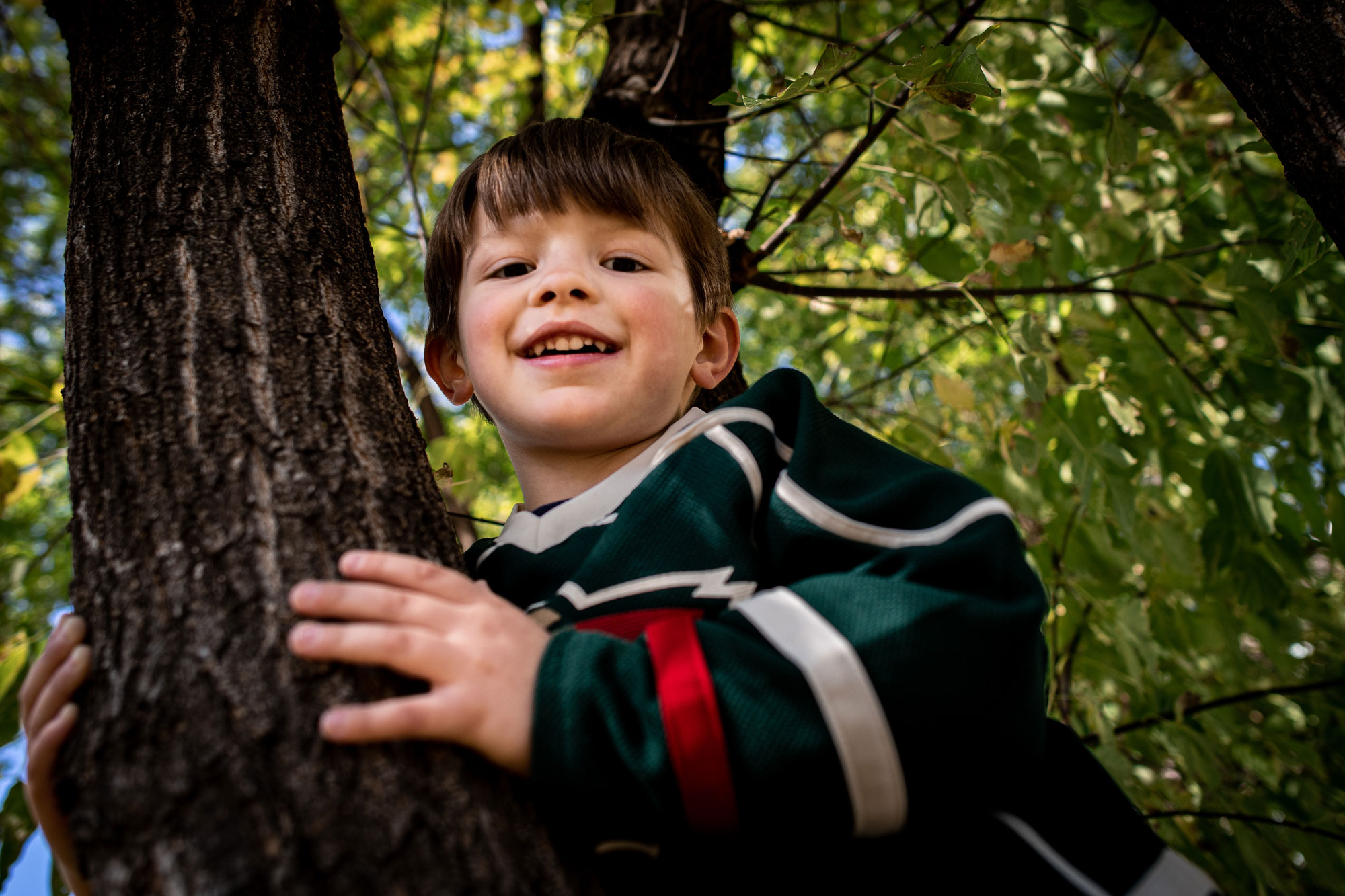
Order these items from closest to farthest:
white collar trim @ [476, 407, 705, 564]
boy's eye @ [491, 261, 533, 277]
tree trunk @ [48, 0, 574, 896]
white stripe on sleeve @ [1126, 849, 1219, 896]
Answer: tree trunk @ [48, 0, 574, 896] → white stripe on sleeve @ [1126, 849, 1219, 896] → white collar trim @ [476, 407, 705, 564] → boy's eye @ [491, 261, 533, 277]

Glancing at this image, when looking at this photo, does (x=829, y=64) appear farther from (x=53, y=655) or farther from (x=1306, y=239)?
(x=53, y=655)

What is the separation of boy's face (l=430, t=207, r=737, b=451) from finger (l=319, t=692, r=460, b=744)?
2.09ft

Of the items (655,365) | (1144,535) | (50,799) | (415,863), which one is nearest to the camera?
(415,863)

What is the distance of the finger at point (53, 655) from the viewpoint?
0.80m

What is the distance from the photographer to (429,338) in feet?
5.74

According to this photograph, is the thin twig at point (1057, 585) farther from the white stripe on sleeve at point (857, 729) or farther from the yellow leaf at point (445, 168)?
the yellow leaf at point (445, 168)

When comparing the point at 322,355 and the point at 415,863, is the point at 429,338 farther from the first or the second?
the point at 415,863

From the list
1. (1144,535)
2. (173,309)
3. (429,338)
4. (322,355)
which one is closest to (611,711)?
(322,355)

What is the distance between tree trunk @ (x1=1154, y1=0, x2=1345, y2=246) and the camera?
42.9 inches

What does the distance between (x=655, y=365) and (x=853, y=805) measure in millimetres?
769

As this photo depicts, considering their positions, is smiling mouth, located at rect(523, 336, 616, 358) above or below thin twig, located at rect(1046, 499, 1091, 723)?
above

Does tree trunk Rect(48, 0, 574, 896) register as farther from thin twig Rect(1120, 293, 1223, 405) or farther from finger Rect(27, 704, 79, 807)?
thin twig Rect(1120, 293, 1223, 405)

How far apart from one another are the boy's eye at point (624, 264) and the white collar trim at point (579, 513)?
12.6 inches

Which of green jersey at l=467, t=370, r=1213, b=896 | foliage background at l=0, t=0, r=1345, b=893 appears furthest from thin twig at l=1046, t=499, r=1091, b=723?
green jersey at l=467, t=370, r=1213, b=896
